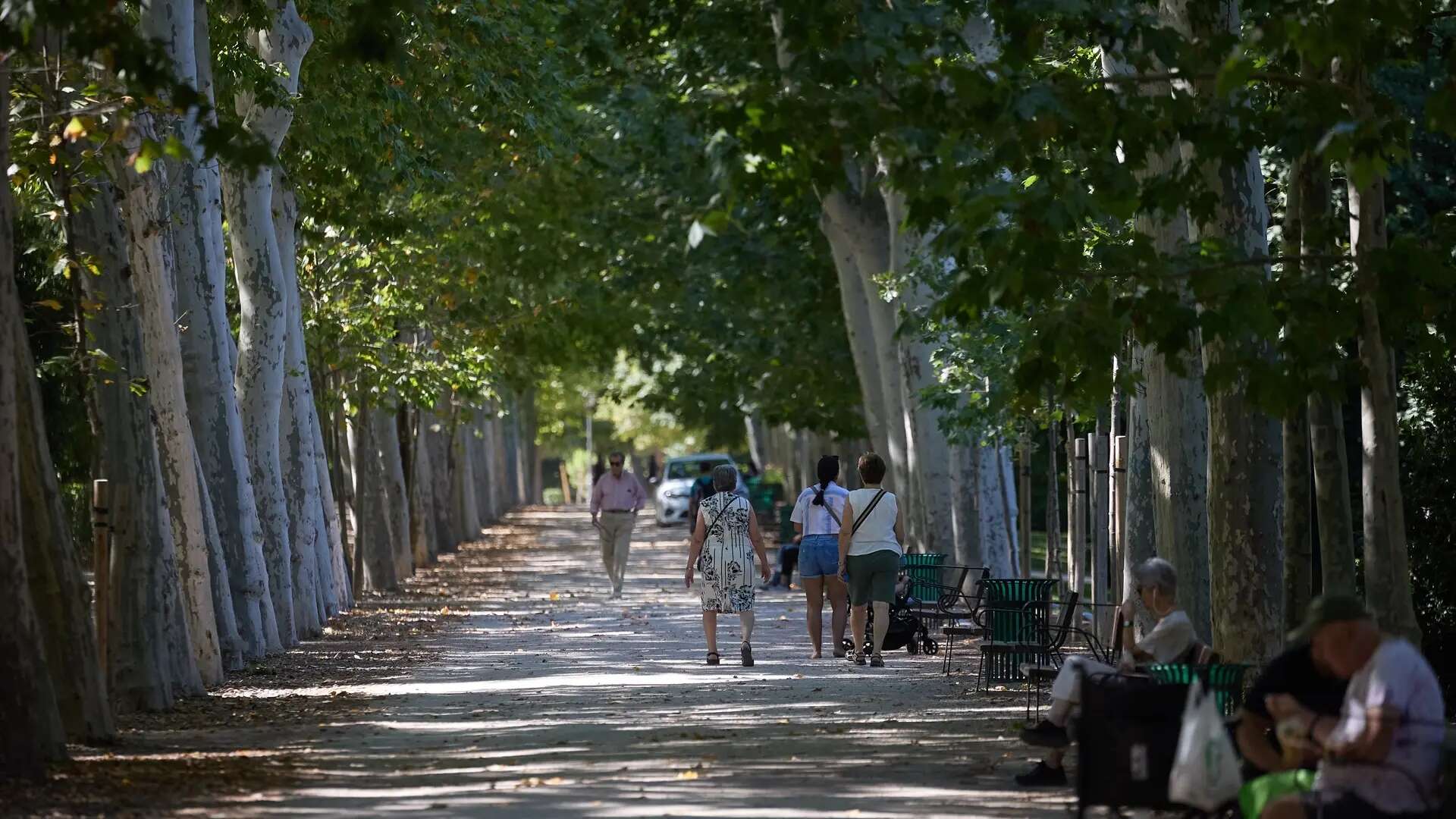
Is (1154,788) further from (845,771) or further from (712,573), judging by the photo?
(712,573)

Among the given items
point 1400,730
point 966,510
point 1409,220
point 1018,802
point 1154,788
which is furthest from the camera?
point 966,510

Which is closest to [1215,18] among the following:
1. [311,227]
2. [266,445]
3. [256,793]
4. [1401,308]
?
[1401,308]

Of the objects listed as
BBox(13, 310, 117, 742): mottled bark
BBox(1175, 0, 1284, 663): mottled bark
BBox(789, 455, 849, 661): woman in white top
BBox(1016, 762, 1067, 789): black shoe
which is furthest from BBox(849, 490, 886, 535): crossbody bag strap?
BBox(1016, 762, 1067, 789): black shoe

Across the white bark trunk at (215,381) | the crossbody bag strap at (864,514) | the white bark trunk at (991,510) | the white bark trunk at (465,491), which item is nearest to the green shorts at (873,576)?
the crossbody bag strap at (864,514)

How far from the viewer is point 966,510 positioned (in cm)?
2648

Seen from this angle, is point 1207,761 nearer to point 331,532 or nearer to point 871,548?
point 871,548

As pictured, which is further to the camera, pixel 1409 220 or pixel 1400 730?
pixel 1409 220

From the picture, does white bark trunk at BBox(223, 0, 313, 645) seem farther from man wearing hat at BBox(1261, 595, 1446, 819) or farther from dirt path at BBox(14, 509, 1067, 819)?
man wearing hat at BBox(1261, 595, 1446, 819)

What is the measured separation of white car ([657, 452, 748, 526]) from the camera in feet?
199

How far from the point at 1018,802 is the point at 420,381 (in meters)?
19.5

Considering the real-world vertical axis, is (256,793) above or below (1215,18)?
below

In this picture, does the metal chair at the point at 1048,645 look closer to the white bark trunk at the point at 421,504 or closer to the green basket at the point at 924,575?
the green basket at the point at 924,575

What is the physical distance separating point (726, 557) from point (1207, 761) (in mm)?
10755

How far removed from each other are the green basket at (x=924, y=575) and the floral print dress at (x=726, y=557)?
6.91 feet
